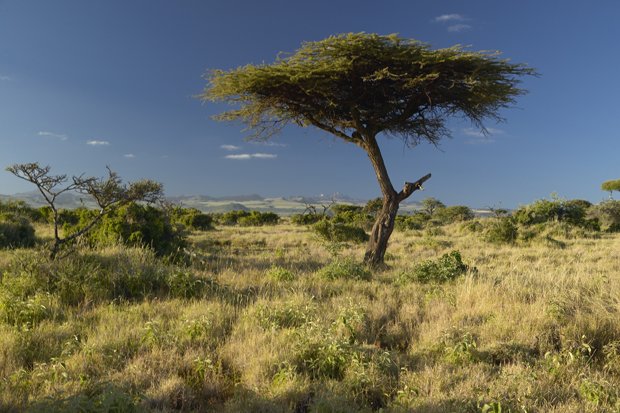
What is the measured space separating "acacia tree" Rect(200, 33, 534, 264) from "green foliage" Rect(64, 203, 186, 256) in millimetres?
4161

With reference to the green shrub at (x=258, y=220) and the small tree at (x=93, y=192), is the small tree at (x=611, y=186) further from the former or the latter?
the small tree at (x=93, y=192)

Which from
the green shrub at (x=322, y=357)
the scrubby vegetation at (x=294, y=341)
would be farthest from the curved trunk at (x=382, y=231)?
the green shrub at (x=322, y=357)

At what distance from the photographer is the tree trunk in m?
11.2

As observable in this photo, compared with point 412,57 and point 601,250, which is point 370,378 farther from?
point 601,250

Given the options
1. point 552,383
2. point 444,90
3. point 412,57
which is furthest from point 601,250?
point 552,383

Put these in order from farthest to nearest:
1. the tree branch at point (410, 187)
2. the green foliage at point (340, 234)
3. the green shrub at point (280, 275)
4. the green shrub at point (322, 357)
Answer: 1. the green foliage at point (340, 234)
2. the tree branch at point (410, 187)
3. the green shrub at point (280, 275)
4. the green shrub at point (322, 357)

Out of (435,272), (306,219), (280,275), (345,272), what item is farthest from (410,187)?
(306,219)

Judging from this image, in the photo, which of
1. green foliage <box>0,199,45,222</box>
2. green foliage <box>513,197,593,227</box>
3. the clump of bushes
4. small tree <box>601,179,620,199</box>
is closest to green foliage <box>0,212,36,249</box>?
green foliage <box>0,199,45,222</box>

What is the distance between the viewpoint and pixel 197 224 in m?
28.1

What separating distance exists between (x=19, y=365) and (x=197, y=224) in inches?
975

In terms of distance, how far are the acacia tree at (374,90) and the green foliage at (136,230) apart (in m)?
4.16

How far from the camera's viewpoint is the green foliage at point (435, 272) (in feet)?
27.4

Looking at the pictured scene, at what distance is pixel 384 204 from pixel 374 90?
10.9ft

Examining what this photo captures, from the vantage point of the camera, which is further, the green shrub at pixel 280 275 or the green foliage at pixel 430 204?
the green foliage at pixel 430 204
